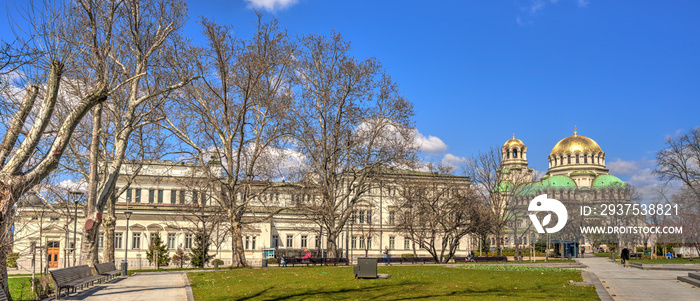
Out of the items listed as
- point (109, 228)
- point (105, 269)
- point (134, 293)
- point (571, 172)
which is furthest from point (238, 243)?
point (571, 172)

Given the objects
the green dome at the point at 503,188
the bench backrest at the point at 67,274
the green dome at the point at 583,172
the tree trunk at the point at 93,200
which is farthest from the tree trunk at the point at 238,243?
the green dome at the point at 583,172

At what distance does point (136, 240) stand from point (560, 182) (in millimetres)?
103256

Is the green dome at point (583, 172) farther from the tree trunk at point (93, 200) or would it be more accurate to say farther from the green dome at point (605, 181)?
the tree trunk at point (93, 200)

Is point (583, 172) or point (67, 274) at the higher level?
point (583, 172)

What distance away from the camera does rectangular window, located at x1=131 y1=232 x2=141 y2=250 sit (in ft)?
199

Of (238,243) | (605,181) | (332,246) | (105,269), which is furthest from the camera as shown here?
(605,181)

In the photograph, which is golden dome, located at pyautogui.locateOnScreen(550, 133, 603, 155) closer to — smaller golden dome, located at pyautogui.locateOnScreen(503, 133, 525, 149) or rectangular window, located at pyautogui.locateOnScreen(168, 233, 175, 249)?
smaller golden dome, located at pyautogui.locateOnScreen(503, 133, 525, 149)

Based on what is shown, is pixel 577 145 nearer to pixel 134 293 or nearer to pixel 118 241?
pixel 118 241

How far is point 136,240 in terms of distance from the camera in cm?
6088

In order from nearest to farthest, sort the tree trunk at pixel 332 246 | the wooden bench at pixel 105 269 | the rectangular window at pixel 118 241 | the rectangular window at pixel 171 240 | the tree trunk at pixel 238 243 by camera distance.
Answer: the wooden bench at pixel 105 269
the tree trunk at pixel 238 243
the tree trunk at pixel 332 246
the rectangular window at pixel 118 241
the rectangular window at pixel 171 240

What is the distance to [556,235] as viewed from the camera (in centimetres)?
8912

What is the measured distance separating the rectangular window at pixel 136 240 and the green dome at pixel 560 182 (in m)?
97.2

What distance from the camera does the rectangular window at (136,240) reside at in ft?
199

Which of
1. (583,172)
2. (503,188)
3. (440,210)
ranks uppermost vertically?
(583,172)
